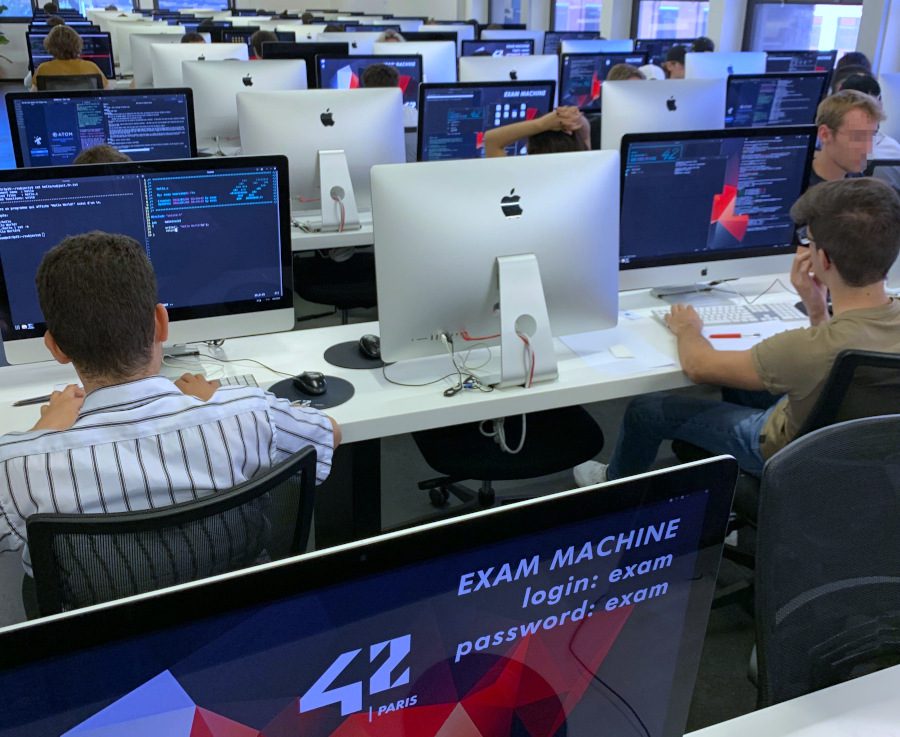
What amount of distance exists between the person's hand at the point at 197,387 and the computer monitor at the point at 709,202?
1.26 m

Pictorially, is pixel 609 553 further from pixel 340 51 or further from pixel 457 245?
pixel 340 51

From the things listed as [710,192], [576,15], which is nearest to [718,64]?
[710,192]

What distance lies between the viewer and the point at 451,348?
6.87ft

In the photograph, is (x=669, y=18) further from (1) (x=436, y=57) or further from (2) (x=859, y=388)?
(2) (x=859, y=388)

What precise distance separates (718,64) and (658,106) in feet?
8.45

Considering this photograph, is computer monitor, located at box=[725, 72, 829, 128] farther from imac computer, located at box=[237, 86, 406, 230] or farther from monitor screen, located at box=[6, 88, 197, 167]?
monitor screen, located at box=[6, 88, 197, 167]

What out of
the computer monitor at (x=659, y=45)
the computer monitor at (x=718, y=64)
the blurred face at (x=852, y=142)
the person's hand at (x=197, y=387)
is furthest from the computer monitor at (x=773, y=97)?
the person's hand at (x=197, y=387)

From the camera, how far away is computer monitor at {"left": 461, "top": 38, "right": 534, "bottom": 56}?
23.7 ft

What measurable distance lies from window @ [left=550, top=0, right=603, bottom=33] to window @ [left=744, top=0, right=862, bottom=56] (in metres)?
2.77

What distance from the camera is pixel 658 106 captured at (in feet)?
11.4

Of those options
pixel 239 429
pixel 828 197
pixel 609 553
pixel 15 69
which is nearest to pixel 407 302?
pixel 239 429

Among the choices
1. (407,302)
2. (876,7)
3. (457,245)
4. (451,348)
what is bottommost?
(451,348)

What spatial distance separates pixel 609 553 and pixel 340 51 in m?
6.24

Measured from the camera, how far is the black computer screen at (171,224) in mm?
1886
